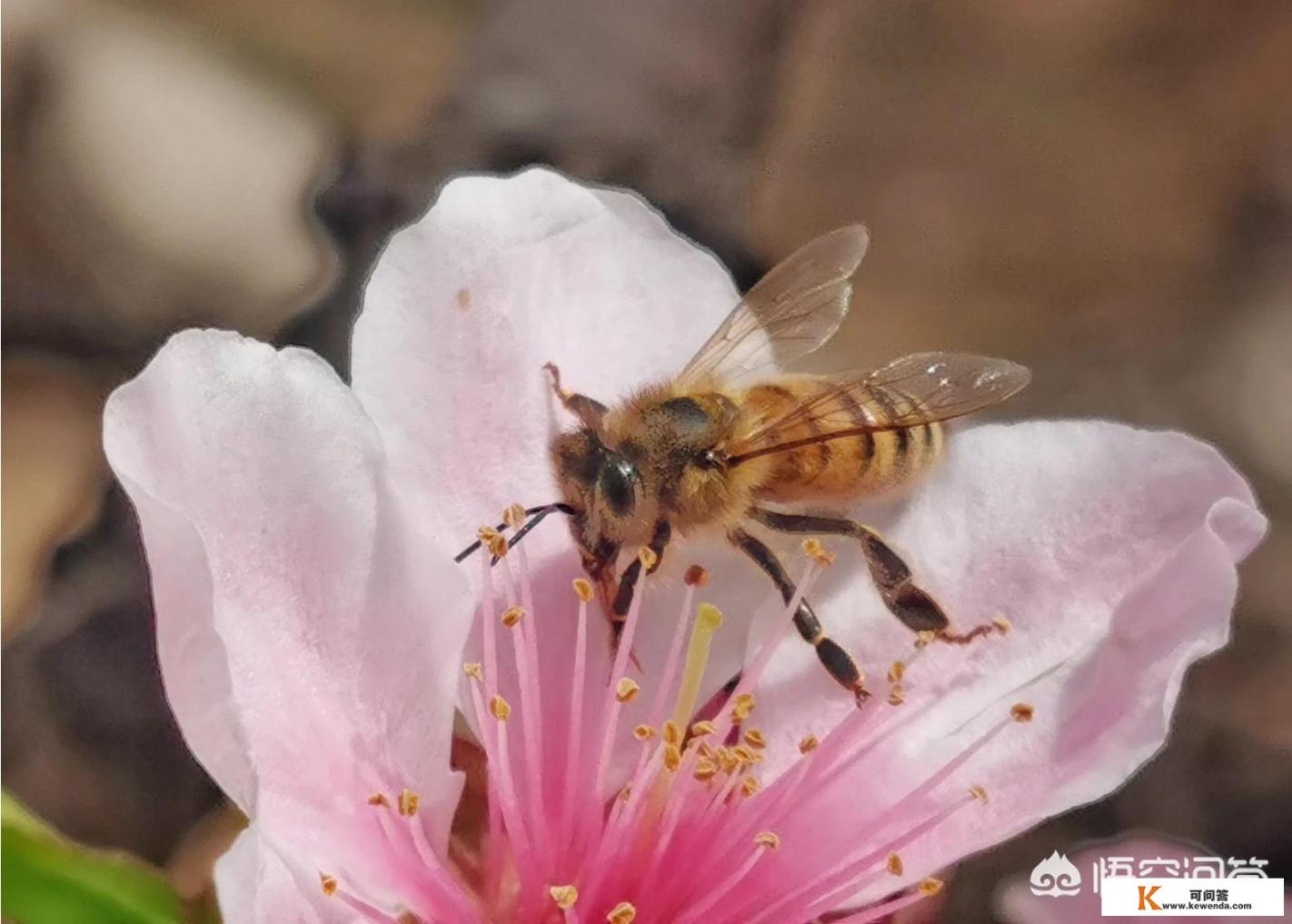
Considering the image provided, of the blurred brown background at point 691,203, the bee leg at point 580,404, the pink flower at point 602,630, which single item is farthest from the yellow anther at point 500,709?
the blurred brown background at point 691,203

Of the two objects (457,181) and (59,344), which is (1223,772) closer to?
(457,181)

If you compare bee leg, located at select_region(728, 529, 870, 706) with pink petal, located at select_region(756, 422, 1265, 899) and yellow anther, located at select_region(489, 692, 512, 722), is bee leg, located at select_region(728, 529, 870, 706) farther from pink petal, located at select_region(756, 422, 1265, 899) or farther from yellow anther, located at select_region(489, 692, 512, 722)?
yellow anther, located at select_region(489, 692, 512, 722)

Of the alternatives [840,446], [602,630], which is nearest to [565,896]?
[602,630]

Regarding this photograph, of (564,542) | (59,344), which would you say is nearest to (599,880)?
(564,542)

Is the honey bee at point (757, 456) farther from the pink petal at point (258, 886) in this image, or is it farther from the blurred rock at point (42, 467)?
the blurred rock at point (42, 467)

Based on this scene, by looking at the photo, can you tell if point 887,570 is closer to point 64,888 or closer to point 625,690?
point 625,690

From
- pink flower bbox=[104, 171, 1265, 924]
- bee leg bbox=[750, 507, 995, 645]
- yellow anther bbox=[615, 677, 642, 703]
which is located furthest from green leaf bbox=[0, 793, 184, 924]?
bee leg bbox=[750, 507, 995, 645]
